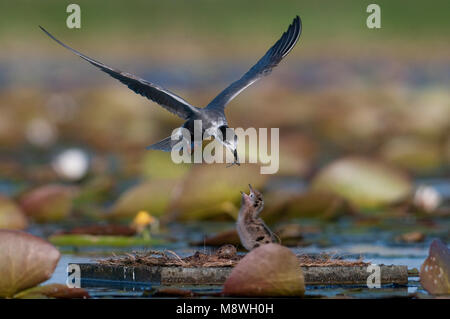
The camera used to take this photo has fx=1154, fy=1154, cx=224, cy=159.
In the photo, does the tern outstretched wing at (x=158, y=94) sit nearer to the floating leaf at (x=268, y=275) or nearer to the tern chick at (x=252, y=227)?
the tern chick at (x=252, y=227)

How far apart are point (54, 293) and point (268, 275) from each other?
1252 mm

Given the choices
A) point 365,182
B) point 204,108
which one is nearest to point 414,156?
point 365,182

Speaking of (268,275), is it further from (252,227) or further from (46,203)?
(46,203)

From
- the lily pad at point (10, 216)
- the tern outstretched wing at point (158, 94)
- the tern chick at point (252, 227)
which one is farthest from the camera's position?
the lily pad at point (10, 216)

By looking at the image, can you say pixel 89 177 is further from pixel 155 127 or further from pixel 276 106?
pixel 276 106

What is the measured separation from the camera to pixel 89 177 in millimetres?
14281

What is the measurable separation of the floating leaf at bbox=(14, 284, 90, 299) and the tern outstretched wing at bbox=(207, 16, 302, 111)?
2.20 m

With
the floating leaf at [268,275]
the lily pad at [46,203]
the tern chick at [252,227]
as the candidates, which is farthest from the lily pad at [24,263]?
the lily pad at [46,203]

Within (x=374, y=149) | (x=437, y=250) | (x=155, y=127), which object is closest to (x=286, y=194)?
(x=437, y=250)

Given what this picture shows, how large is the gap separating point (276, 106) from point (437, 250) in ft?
46.8

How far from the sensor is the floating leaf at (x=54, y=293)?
6715 millimetres

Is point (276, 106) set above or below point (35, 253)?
above

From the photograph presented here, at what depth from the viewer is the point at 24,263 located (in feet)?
22.2

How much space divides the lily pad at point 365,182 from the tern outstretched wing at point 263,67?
10.2 ft
